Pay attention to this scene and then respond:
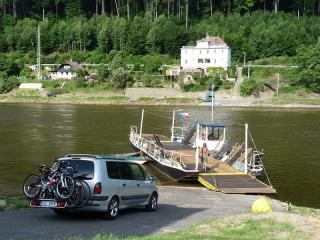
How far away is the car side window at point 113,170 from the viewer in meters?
17.1

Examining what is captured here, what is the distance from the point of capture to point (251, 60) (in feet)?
437

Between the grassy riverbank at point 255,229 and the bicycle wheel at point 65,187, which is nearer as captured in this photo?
the grassy riverbank at point 255,229

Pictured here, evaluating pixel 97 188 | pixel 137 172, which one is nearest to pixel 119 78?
pixel 137 172

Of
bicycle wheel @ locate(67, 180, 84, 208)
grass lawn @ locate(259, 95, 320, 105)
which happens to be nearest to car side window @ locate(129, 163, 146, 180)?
bicycle wheel @ locate(67, 180, 84, 208)

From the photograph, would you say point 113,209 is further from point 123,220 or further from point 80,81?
point 80,81

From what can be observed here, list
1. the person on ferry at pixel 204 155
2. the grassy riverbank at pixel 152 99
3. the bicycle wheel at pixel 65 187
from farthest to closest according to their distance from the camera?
the grassy riverbank at pixel 152 99 < the person on ferry at pixel 204 155 < the bicycle wheel at pixel 65 187

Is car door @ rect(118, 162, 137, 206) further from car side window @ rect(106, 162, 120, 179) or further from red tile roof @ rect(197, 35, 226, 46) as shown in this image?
red tile roof @ rect(197, 35, 226, 46)

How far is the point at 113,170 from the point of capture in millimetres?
17312

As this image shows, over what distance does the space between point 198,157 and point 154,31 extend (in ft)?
351

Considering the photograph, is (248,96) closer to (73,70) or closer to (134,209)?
(73,70)

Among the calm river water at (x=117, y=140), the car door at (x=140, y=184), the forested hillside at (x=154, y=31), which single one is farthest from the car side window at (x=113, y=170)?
the forested hillside at (x=154, y=31)

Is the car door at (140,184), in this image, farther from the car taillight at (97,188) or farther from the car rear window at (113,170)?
the car taillight at (97,188)

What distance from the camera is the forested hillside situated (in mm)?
133625

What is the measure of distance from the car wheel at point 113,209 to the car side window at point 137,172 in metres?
1.39
